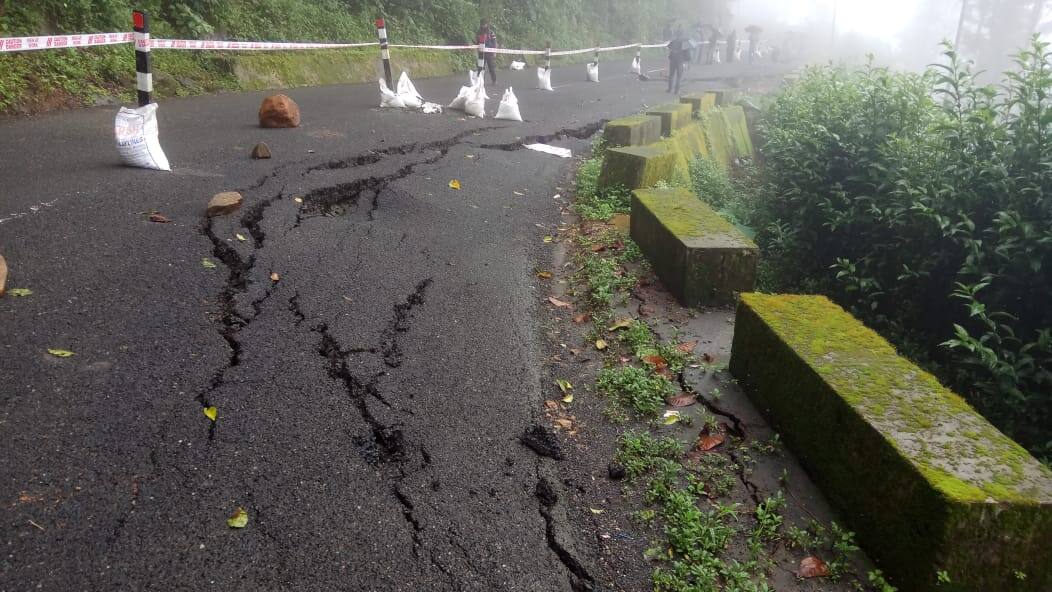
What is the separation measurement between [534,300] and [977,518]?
2913 millimetres

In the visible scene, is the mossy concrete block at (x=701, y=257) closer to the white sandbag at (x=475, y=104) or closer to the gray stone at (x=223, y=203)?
the gray stone at (x=223, y=203)

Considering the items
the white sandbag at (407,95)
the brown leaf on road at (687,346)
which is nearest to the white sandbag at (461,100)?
the white sandbag at (407,95)

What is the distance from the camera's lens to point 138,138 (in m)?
5.48

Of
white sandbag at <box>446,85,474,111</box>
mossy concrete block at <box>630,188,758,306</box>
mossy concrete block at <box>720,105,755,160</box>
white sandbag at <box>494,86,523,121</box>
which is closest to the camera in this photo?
mossy concrete block at <box>630,188,758,306</box>

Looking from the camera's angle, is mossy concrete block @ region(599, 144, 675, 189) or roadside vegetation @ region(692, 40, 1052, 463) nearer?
roadside vegetation @ region(692, 40, 1052, 463)

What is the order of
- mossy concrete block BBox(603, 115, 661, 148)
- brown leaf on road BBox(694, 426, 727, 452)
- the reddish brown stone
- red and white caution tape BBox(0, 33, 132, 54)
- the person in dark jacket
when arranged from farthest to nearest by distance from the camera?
the person in dark jacket
mossy concrete block BBox(603, 115, 661, 148)
the reddish brown stone
red and white caution tape BBox(0, 33, 132, 54)
brown leaf on road BBox(694, 426, 727, 452)

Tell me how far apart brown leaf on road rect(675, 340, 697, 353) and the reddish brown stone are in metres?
5.66

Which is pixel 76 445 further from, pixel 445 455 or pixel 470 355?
pixel 470 355

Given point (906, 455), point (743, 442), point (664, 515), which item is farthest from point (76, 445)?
point (906, 455)

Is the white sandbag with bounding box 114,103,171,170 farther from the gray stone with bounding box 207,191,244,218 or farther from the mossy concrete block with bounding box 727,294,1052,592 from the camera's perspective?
the mossy concrete block with bounding box 727,294,1052,592

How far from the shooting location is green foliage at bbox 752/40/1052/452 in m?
3.82

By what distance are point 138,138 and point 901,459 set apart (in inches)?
227

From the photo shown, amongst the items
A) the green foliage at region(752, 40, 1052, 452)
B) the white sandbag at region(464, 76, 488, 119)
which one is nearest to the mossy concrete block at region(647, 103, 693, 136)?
the white sandbag at region(464, 76, 488, 119)

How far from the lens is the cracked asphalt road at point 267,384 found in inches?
87.8
